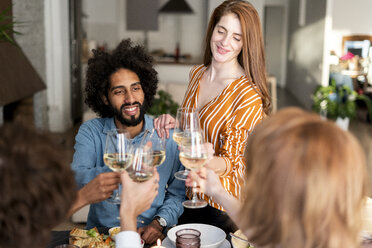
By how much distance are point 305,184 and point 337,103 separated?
5.88 metres

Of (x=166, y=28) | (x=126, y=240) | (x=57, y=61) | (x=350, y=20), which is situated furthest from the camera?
(x=350, y=20)

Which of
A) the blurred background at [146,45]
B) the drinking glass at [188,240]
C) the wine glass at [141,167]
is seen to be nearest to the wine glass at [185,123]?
the wine glass at [141,167]

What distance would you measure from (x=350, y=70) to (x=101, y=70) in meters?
7.41

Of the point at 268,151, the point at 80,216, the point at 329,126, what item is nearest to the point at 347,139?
the point at 329,126

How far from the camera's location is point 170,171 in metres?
1.97

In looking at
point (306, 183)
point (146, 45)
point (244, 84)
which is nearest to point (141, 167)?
point (306, 183)

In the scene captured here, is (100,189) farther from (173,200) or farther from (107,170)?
(173,200)

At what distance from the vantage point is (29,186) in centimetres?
83

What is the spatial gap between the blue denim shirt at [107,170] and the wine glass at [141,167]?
0.47 metres

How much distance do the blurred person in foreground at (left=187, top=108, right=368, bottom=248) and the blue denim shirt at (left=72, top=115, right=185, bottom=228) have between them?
951mm

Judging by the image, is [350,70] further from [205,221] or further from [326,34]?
[205,221]

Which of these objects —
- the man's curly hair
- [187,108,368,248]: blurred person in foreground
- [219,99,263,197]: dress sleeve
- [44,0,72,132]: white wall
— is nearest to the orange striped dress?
[219,99,263,197]: dress sleeve

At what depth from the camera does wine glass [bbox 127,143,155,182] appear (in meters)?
1.34

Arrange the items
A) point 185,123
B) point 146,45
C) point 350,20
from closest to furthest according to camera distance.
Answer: point 185,123 < point 146,45 < point 350,20
